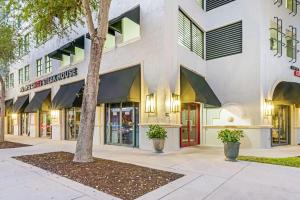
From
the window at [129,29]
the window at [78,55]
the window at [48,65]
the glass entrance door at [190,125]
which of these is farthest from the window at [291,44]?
the window at [48,65]

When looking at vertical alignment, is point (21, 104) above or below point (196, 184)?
above

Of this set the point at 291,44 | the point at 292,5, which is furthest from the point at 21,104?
the point at 292,5

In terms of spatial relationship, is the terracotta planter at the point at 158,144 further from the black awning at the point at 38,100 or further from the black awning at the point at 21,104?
the black awning at the point at 21,104

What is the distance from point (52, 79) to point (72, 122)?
4.55m

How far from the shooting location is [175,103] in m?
12.6

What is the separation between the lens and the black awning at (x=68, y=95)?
16812mm

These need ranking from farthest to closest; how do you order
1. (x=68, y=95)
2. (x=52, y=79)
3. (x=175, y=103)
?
(x=52, y=79) → (x=68, y=95) → (x=175, y=103)

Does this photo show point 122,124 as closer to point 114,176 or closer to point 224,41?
point 114,176

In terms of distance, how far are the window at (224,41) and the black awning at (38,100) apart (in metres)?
13.5

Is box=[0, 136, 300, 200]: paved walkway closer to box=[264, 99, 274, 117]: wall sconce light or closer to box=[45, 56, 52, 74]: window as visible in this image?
box=[264, 99, 274, 117]: wall sconce light

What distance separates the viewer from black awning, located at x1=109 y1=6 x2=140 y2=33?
43.8 ft

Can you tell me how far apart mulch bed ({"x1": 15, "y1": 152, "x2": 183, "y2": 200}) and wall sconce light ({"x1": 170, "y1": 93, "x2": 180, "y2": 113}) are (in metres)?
4.17

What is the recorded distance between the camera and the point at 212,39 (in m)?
16.2

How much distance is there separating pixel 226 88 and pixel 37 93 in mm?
16915
